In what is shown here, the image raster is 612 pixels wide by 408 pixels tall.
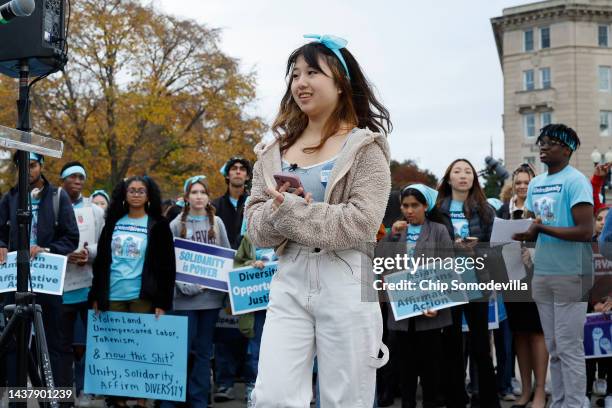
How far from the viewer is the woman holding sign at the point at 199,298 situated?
695 centimetres

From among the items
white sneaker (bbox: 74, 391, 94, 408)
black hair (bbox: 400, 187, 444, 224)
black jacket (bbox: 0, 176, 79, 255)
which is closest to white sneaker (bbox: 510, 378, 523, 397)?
black hair (bbox: 400, 187, 444, 224)

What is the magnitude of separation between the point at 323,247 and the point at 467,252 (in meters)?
3.88

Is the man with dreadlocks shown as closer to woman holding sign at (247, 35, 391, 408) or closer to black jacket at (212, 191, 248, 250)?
woman holding sign at (247, 35, 391, 408)

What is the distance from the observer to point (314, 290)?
10.8 ft

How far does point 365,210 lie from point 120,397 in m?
4.36

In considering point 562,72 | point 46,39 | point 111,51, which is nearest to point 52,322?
point 46,39

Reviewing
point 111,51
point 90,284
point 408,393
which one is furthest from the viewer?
point 111,51

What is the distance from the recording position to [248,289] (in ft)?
24.2

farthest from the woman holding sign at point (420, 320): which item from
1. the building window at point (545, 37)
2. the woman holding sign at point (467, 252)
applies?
the building window at point (545, 37)

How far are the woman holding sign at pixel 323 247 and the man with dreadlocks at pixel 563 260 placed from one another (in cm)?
314

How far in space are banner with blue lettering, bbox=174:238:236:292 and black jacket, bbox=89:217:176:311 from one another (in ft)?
1.37

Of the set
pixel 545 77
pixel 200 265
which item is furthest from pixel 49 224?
pixel 545 77

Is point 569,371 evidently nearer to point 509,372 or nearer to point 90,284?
point 509,372

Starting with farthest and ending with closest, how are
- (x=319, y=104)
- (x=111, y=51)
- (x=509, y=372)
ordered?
(x=111, y=51) < (x=509, y=372) < (x=319, y=104)
